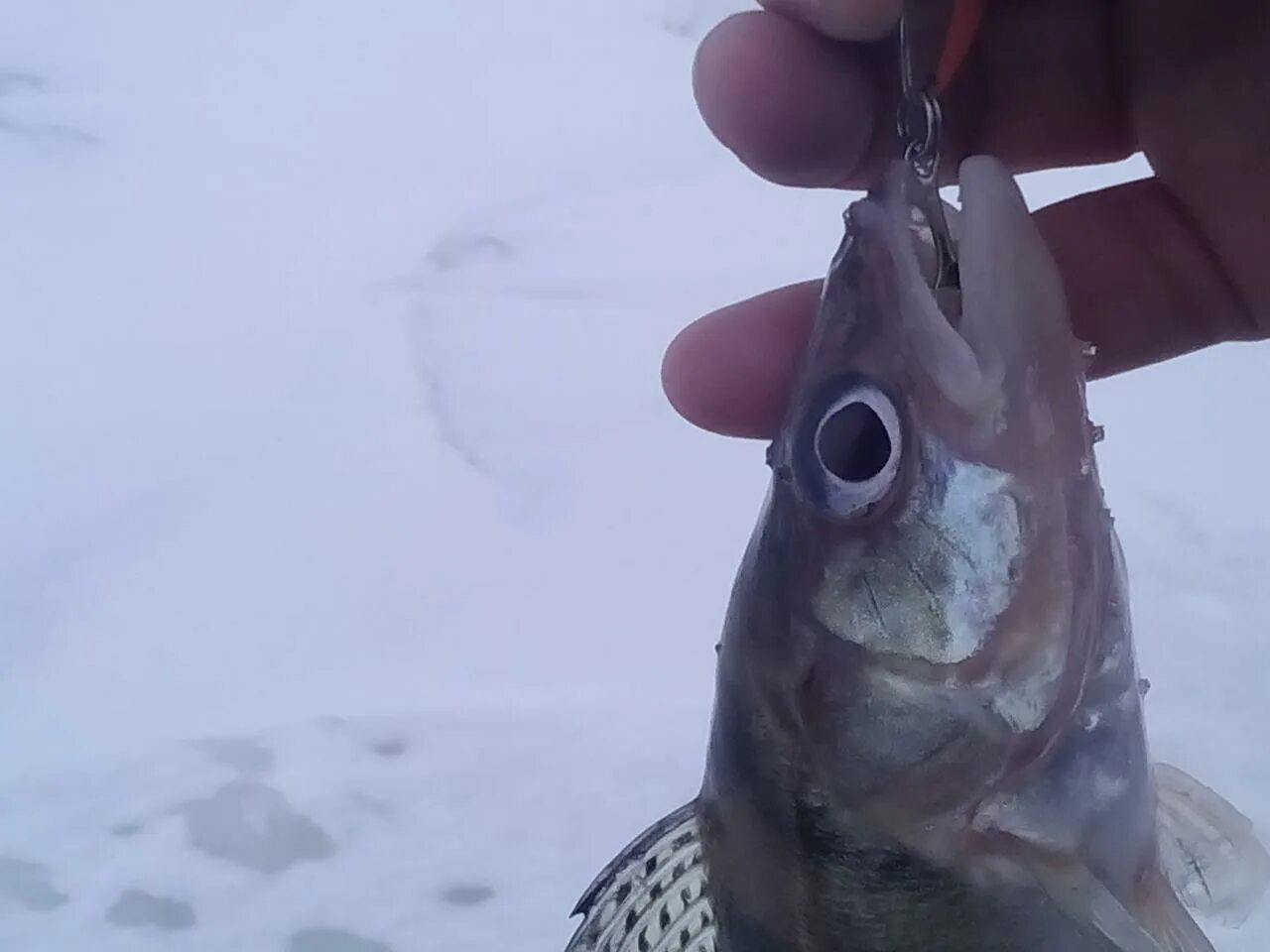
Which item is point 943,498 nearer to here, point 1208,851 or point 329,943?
point 1208,851

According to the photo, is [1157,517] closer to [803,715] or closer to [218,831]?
[803,715]

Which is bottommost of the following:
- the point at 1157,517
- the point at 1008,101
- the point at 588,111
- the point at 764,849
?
the point at 764,849

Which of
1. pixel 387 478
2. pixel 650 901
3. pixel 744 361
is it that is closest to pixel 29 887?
pixel 387 478

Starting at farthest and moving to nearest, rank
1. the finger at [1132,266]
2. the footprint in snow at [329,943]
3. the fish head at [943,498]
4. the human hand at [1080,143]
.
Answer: the footprint in snow at [329,943]
the finger at [1132,266]
the human hand at [1080,143]
the fish head at [943,498]

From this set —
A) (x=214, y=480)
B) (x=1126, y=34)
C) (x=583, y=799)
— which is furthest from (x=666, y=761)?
(x=1126, y=34)

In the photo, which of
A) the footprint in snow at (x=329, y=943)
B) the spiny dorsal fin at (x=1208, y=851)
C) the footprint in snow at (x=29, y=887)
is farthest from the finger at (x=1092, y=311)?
the footprint in snow at (x=29, y=887)

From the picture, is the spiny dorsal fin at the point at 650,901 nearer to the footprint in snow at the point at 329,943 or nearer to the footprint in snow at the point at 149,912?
the footprint in snow at the point at 329,943
